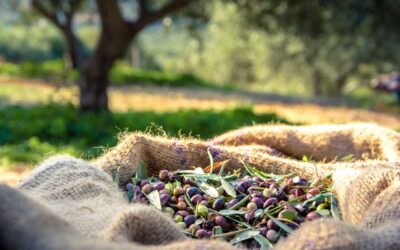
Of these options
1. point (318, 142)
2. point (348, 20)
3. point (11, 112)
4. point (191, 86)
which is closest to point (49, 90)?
point (191, 86)

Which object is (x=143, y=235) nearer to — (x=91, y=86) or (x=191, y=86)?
(x=91, y=86)

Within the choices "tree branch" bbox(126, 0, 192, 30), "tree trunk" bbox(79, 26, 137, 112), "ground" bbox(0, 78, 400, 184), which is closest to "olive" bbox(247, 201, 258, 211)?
"tree branch" bbox(126, 0, 192, 30)

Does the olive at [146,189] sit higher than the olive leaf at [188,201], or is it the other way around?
the olive at [146,189]

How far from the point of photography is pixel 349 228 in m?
1.65

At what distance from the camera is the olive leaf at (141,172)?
2568 millimetres

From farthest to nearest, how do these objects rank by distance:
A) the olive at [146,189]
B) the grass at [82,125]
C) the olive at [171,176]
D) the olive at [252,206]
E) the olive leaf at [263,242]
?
the grass at [82,125] < the olive at [171,176] < the olive at [146,189] < the olive at [252,206] < the olive leaf at [263,242]

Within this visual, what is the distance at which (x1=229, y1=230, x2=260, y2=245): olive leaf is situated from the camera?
207cm

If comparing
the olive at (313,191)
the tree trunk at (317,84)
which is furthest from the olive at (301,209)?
the tree trunk at (317,84)

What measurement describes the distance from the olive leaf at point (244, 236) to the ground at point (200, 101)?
10.1m

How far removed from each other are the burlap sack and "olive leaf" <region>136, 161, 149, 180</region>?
0.08 ft

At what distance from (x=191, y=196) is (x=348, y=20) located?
12905 mm

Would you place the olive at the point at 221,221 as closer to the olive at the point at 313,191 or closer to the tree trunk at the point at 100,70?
the olive at the point at 313,191

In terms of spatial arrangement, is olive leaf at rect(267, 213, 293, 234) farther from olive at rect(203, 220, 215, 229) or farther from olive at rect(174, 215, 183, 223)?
olive at rect(174, 215, 183, 223)

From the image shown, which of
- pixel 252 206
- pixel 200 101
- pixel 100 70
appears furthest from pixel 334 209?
pixel 200 101
